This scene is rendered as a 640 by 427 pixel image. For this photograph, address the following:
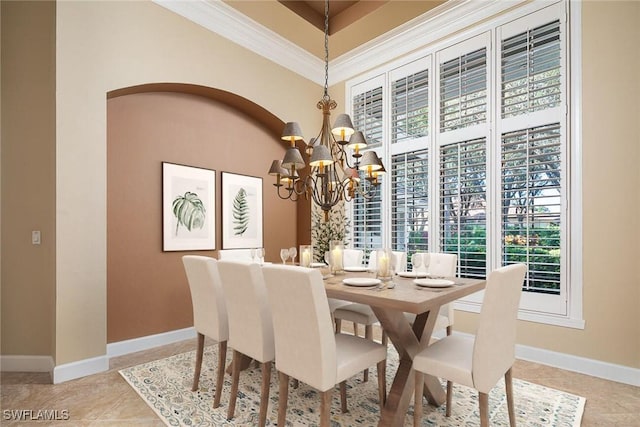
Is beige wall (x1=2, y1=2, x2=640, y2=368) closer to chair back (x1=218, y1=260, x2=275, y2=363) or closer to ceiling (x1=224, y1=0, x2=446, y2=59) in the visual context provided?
ceiling (x1=224, y1=0, x2=446, y2=59)

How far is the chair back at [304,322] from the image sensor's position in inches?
62.9

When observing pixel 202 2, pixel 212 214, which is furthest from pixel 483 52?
pixel 212 214

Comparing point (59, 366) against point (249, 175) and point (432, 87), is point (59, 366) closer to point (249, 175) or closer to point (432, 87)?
point (249, 175)

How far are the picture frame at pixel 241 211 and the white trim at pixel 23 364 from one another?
74.2 inches

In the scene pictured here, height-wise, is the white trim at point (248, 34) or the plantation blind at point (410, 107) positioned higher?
the white trim at point (248, 34)

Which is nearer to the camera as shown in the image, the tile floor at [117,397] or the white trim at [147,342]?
the tile floor at [117,397]

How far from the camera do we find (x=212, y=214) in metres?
3.96

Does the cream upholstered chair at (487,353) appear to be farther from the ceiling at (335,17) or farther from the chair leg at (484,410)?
the ceiling at (335,17)

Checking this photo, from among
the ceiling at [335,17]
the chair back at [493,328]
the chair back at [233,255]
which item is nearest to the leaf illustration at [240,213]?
the chair back at [233,255]

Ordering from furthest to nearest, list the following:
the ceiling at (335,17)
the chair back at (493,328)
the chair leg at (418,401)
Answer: the ceiling at (335,17) < the chair leg at (418,401) < the chair back at (493,328)

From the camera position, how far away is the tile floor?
6.88 ft

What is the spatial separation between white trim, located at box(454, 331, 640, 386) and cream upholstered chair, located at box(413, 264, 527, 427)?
1.48 metres

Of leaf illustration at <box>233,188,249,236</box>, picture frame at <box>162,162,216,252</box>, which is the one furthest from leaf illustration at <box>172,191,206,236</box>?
leaf illustration at <box>233,188,249,236</box>

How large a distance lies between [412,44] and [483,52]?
0.87 meters
